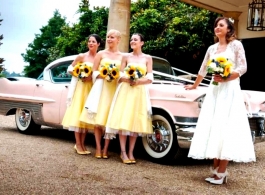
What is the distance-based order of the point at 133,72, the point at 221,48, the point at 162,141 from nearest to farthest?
1. the point at 221,48
2. the point at 133,72
3. the point at 162,141

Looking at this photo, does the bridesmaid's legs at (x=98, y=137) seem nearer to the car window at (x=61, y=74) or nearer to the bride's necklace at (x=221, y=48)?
the car window at (x=61, y=74)

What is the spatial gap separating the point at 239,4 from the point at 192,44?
220 centimetres

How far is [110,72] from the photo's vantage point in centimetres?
526

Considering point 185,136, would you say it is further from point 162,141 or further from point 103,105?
point 103,105

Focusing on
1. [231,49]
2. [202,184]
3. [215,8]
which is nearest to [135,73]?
[231,49]

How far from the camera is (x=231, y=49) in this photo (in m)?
4.36

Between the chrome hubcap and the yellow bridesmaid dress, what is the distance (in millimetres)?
918

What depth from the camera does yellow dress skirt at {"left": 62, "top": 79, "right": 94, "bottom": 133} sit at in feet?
18.6

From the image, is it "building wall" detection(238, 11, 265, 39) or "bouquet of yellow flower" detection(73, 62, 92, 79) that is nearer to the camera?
"bouquet of yellow flower" detection(73, 62, 92, 79)

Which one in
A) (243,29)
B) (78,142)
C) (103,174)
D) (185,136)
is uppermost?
(243,29)

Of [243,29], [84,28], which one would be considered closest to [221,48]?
[243,29]

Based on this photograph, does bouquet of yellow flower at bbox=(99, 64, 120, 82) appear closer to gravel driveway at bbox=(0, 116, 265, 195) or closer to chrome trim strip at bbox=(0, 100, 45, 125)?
gravel driveway at bbox=(0, 116, 265, 195)

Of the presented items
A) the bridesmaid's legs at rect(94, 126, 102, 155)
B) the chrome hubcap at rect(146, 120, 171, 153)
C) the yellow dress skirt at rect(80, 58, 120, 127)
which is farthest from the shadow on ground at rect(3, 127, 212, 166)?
the yellow dress skirt at rect(80, 58, 120, 127)

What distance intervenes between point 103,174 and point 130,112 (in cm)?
98
